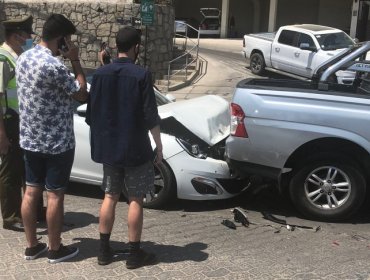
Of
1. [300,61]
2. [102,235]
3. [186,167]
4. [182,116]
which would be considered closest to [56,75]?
[102,235]

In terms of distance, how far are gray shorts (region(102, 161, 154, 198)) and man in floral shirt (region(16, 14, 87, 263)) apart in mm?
324

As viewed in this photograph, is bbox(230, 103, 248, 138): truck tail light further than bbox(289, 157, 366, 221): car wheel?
Yes

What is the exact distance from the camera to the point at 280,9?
3566 centimetres

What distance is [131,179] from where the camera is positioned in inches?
143

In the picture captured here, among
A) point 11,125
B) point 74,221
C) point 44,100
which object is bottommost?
point 74,221

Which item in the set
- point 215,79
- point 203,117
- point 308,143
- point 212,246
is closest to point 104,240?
point 212,246

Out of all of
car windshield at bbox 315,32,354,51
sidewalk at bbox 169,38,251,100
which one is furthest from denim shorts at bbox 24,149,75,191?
car windshield at bbox 315,32,354,51

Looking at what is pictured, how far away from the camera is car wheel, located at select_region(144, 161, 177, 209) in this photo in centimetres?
504

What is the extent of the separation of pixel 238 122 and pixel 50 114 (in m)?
1.95

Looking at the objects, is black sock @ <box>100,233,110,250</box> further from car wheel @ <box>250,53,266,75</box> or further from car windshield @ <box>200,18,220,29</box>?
car windshield @ <box>200,18,220,29</box>

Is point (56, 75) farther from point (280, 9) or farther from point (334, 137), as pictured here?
point (280, 9)

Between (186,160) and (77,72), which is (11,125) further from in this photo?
(186,160)

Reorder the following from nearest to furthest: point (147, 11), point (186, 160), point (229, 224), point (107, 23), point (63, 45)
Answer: point (63, 45) < point (229, 224) < point (186, 160) < point (147, 11) < point (107, 23)

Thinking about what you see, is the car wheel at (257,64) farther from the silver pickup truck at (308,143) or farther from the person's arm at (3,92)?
the person's arm at (3,92)
